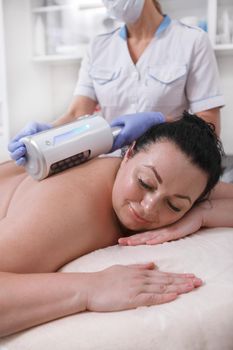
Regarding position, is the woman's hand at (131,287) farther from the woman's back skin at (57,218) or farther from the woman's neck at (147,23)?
the woman's neck at (147,23)

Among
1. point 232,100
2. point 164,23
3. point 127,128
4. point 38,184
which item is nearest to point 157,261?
point 38,184

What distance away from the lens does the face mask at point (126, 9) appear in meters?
1.87

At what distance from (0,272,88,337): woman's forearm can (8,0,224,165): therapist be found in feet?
3.60

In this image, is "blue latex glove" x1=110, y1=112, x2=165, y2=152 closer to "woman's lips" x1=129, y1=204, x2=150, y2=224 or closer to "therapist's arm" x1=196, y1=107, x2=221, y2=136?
"woman's lips" x1=129, y1=204, x2=150, y2=224

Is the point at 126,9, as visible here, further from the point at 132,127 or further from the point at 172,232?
the point at 172,232

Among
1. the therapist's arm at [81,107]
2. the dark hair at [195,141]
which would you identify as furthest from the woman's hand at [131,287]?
the therapist's arm at [81,107]

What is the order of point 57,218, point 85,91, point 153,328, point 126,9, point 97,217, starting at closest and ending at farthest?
1. point 153,328
2. point 57,218
3. point 97,217
4. point 126,9
5. point 85,91

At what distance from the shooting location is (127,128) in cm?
130

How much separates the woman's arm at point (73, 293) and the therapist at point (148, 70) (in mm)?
1090

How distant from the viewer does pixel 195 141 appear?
1106 millimetres

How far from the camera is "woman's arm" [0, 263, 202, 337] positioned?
2.55ft

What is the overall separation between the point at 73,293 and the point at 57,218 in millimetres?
196

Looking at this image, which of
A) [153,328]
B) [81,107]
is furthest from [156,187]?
[81,107]

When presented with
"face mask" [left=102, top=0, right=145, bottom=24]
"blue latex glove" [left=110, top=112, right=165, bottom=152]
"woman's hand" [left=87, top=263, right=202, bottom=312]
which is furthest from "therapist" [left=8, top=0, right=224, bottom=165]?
"woman's hand" [left=87, top=263, right=202, bottom=312]
